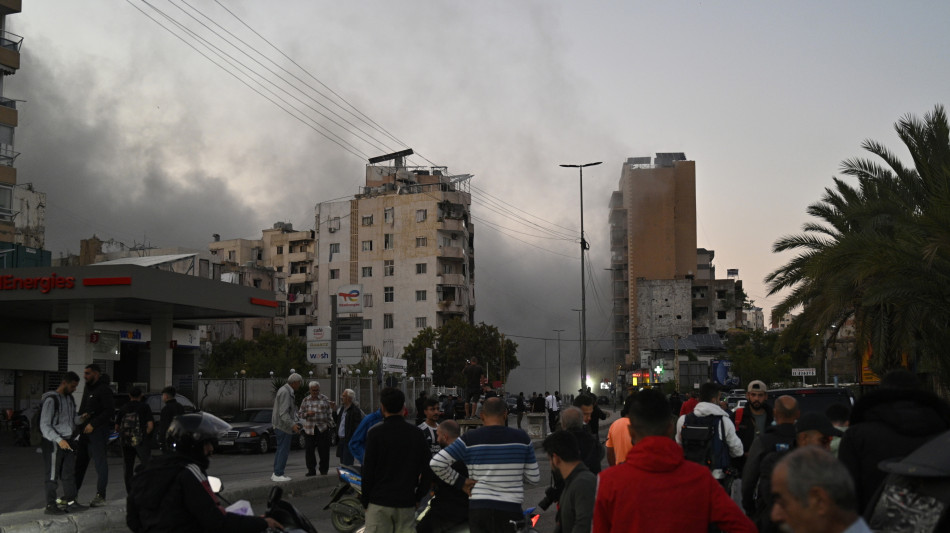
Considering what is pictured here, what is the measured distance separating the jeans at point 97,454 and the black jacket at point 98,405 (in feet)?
0.58

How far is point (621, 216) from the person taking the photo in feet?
369

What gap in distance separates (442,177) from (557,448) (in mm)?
96336

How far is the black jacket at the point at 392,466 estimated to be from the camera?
269 inches

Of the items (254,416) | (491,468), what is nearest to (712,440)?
(491,468)

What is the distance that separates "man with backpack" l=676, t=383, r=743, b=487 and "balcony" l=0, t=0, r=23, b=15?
42845mm

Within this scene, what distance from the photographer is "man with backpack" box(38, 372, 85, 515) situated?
1235 centimetres

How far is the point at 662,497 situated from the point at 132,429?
443 inches

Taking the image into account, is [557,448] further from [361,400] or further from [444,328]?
[444,328]

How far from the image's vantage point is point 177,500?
4.65 metres

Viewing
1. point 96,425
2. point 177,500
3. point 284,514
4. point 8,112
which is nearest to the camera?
point 177,500

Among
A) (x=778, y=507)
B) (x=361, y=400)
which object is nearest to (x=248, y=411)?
(x=361, y=400)

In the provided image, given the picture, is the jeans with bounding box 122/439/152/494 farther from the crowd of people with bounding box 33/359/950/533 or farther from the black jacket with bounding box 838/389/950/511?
the black jacket with bounding box 838/389/950/511

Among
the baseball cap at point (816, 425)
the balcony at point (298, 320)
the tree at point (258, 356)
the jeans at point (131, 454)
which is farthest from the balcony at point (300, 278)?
the baseball cap at point (816, 425)

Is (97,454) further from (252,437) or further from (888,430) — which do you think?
(252,437)
